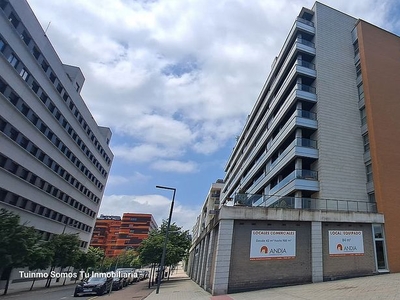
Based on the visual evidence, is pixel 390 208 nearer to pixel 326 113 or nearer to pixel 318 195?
pixel 318 195

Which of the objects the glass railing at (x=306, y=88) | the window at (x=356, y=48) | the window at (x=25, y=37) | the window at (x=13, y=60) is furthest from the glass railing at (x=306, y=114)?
the window at (x=25, y=37)

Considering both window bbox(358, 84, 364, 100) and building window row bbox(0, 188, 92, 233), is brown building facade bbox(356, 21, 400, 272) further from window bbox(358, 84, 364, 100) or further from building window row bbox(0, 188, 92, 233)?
building window row bbox(0, 188, 92, 233)

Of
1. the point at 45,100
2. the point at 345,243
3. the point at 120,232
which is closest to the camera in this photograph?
the point at 345,243

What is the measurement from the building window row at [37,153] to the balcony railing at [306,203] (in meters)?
24.0

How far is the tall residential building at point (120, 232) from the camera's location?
12306 cm

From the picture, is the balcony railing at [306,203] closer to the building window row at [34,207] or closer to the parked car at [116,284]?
the parked car at [116,284]

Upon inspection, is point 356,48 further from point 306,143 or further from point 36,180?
point 36,180

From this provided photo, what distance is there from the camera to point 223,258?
1570 cm

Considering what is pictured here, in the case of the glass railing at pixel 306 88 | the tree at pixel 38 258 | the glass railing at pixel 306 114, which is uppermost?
the glass railing at pixel 306 88

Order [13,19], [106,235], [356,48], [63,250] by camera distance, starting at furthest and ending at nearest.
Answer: [106,235], [356,48], [63,250], [13,19]

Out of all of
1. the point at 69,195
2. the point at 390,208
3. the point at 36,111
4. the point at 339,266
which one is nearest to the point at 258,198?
the point at 339,266

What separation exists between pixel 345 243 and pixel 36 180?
1340 inches

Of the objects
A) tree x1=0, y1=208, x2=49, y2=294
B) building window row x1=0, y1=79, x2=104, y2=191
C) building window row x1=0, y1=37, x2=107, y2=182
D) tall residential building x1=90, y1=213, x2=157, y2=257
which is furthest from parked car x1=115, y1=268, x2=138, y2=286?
Answer: tall residential building x1=90, y1=213, x2=157, y2=257

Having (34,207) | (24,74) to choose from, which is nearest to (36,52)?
(24,74)
